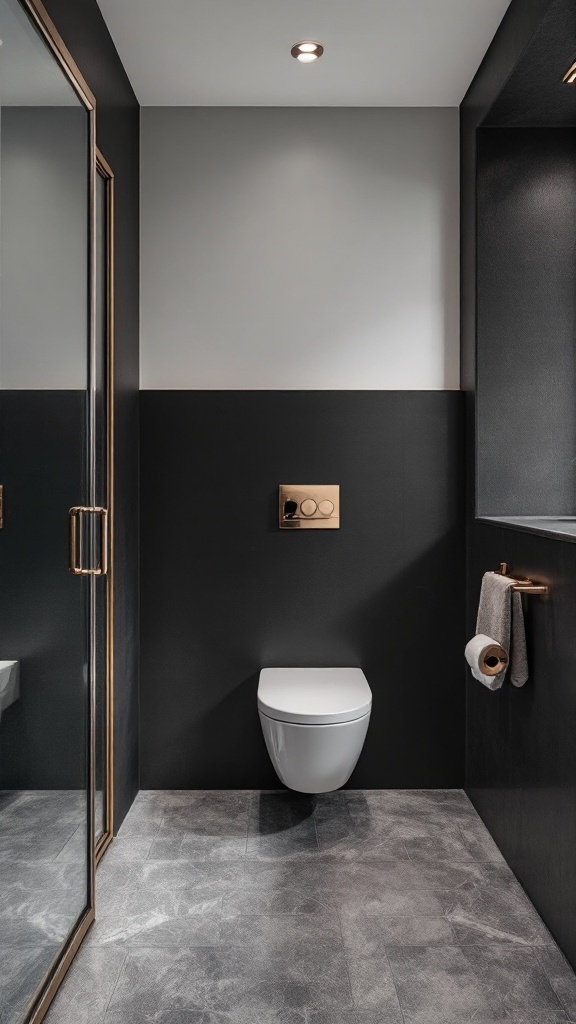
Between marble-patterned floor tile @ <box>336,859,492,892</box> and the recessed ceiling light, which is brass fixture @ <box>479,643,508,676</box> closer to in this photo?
marble-patterned floor tile @ <box>336,859,492,892</box>

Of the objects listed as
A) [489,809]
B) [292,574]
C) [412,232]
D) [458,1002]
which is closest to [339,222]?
[412,232]

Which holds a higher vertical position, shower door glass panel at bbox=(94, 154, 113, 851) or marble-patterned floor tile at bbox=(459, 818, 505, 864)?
shower door glass panel at bbox=(94, 154, 113, 851)

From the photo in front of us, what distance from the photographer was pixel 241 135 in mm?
2730

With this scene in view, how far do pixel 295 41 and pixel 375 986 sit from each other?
2549mm

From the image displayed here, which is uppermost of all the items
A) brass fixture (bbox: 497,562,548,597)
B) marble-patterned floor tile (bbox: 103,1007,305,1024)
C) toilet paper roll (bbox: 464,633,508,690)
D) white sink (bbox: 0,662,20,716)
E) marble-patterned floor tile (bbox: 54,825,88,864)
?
brass fixture (bbox: 497,562,548,597)

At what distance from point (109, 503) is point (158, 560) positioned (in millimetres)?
477

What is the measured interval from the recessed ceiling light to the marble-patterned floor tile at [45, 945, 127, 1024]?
99.8 inches

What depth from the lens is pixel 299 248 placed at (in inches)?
108

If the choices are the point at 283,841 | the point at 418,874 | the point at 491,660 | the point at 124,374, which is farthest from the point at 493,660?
the point at 124,374

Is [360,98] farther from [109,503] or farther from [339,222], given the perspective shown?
[109,503]

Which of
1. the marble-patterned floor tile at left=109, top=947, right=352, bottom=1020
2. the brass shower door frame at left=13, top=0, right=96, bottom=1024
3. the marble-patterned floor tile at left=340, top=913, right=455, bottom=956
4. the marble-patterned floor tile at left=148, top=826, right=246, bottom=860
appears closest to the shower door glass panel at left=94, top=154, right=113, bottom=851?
the marble-patterned floor tile at left=148, top=826, right=246, bottom=860

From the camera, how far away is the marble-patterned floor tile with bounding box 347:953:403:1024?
159 cm

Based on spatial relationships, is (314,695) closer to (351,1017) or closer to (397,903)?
(397,903)

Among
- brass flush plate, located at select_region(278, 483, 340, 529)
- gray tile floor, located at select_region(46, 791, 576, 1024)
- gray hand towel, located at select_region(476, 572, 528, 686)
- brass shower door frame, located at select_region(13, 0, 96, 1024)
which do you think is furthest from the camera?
brass flush plate, located at select_region(278, 483, 340, 529)
